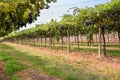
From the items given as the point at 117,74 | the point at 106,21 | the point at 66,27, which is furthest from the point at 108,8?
the point at 66,27

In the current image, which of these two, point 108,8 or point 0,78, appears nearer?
point 0,78

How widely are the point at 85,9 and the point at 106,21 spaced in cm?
191

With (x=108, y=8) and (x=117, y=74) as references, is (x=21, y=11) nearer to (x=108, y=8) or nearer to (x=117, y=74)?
(x=117, y=74)

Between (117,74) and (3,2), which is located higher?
(3,2)

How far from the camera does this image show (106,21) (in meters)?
22.9

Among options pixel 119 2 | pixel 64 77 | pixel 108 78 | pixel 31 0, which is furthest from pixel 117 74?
pixel 119 2

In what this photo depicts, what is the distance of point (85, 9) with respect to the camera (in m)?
23.1

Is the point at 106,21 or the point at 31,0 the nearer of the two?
the point at 31,0

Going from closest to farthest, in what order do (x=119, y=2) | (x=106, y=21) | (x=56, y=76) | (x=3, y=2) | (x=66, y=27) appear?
(x=3, y=2), (x=56, y=76), (x=119, y=2), (x=106, y=21), (x=66, y=27)

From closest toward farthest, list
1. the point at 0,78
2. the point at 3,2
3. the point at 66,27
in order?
1. the point at 3,2
2. the point at 0,78
3. the point at 66,27

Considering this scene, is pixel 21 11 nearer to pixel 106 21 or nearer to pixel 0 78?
pixel 0 78

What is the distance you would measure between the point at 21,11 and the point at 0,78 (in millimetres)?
3424

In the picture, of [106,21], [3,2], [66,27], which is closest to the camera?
[3,2]

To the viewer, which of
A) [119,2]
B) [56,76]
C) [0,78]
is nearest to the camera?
[56,76]
